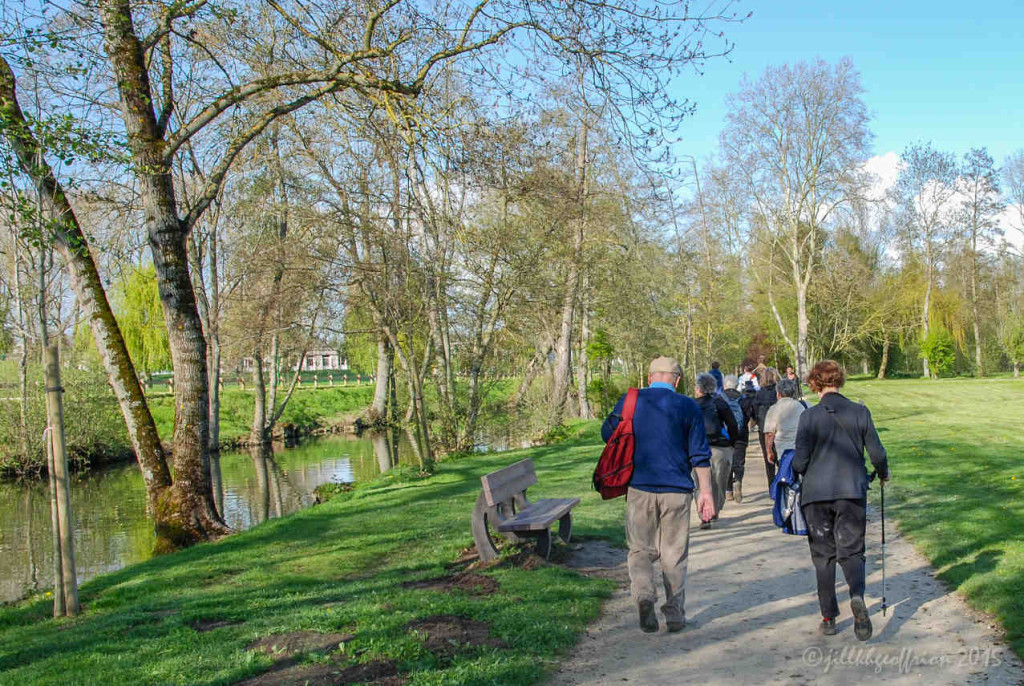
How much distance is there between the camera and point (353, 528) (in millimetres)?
10844

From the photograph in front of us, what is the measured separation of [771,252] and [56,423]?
4226 centimetres

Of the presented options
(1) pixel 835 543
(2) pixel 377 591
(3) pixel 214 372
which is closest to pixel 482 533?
(2) pixel 377 591

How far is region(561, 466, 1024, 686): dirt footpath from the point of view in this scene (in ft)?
15.1

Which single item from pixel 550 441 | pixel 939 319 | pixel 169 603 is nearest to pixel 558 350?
pixel 550 441

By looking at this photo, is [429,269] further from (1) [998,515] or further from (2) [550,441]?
(1) [998,515]

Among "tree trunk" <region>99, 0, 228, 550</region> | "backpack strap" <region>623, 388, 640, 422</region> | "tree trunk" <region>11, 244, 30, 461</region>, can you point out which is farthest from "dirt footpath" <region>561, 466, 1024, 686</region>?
"tree trunk" <region>11, 244, 30, 461</region>

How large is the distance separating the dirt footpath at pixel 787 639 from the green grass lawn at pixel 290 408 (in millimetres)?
30934

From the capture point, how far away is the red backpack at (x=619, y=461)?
564cm

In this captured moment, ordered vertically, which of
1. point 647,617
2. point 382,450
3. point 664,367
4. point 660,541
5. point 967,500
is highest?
point 664,367

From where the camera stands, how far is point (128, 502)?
65.5ft

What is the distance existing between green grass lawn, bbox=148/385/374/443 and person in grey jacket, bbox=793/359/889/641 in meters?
32.2

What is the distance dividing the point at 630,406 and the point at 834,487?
1415 millimetres

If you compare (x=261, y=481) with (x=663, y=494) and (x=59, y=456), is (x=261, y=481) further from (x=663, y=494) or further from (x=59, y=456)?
(x=663, y=494)

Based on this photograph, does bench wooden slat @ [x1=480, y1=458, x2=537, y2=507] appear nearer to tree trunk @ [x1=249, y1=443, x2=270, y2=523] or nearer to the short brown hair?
the short brown hair
